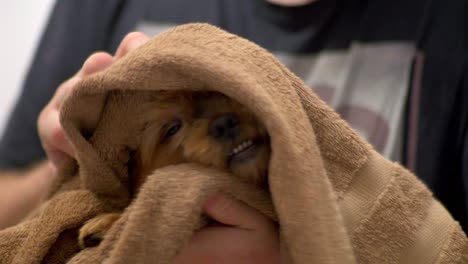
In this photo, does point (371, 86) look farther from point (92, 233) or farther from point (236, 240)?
point (92, 233)

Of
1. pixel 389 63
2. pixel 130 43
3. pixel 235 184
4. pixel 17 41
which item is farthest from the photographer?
pixel 17 41

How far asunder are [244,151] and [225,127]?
0.05 metres

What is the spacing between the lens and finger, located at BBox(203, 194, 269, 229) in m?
0.63

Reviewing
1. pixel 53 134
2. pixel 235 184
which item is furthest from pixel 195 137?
pixel 53 134

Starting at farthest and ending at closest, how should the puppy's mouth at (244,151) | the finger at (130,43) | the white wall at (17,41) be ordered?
1. the white wall at (17,41)
2. the finger at (130,43)
3. the puppy's mouth at (244,151)

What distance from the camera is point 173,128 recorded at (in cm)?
78

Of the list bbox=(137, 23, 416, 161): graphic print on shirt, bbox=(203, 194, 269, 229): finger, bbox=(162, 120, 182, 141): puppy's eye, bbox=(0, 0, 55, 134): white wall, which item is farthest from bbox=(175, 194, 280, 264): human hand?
bbox=(0, 0, 55, 134): white wall

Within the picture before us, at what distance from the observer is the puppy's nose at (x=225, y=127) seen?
0.68 metres

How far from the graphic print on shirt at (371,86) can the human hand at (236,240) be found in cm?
41

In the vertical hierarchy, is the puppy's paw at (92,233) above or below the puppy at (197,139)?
below

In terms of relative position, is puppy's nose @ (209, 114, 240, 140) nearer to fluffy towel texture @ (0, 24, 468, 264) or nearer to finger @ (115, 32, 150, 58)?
fluffy towel texture @ (0, 24, 468, 264)

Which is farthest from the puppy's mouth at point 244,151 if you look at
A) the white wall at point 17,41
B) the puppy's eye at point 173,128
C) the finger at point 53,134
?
the white wall at point 17,41

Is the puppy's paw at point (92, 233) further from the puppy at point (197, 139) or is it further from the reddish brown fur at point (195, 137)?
the reddish brown fur at point (195, 137)

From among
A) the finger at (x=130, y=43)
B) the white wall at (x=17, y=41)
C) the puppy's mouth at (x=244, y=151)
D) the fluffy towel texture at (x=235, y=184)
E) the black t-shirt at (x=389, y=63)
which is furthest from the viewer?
the white wall at (x=17, y=41)
